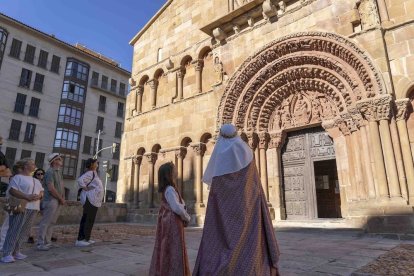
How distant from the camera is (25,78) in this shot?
30.6 meters

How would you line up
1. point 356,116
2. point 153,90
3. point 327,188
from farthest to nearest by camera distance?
point 153,90, point 327,188, point 356,116

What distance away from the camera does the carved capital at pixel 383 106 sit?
684 centimetres

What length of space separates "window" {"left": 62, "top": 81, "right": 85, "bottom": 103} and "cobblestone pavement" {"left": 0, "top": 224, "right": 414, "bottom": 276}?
3132cm

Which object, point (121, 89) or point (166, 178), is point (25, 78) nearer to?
point (121, 89)

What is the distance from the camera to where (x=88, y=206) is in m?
5.73

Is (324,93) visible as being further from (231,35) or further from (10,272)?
(10,272)

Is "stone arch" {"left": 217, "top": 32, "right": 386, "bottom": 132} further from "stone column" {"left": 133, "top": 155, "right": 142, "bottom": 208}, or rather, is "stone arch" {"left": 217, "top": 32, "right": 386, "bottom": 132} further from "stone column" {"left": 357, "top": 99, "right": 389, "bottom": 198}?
"stone column" {"left": 133, "top": 155, "right": 142, "bottom": 208}

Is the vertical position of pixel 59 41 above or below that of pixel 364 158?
above

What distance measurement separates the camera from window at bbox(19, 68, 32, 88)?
30.2m

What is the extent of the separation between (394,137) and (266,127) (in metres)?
3.94

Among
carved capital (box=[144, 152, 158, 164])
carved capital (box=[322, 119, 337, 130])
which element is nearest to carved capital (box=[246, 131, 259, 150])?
carved capital (box=[322, 119, 337, 130])

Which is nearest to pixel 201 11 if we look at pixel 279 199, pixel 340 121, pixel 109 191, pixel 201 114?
pixel 201 114

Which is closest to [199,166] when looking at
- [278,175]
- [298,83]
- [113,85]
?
[278,175]

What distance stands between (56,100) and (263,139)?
30236 mm
